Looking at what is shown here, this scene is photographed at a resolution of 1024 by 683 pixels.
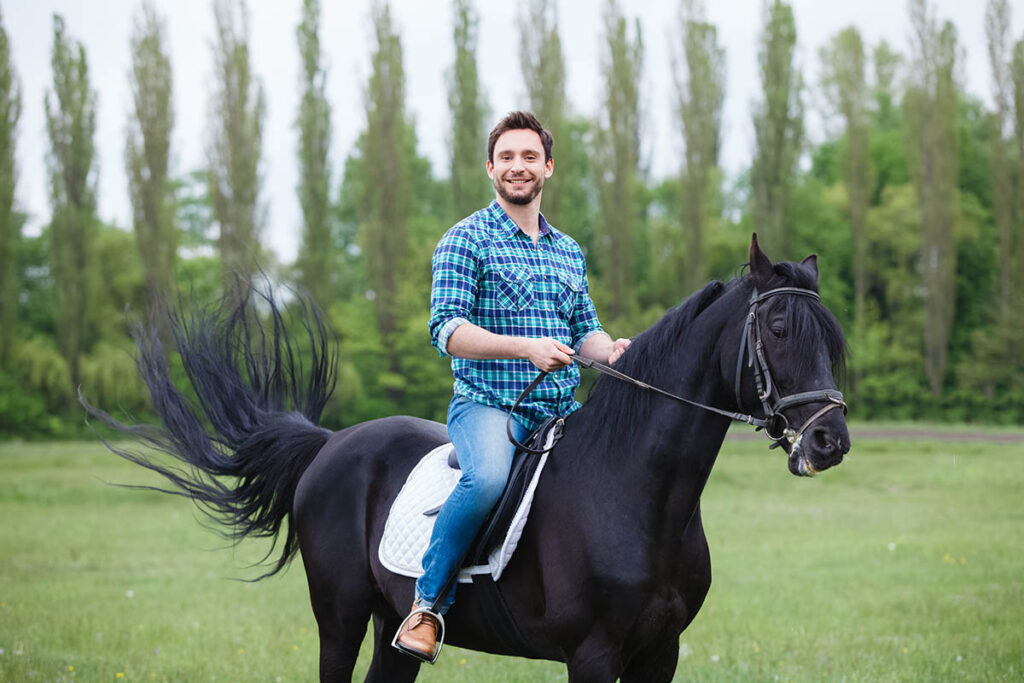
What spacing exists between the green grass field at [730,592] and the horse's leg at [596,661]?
3.03 m

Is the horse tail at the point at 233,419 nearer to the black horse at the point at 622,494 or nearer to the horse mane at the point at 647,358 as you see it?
the black horse at the point at 622,494

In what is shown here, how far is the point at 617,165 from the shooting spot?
34.9 meters

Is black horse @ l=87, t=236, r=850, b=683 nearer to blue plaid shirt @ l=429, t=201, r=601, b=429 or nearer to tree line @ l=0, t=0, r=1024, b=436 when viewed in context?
blue plaid shirt @ l=429, t=201, r=601, b=429

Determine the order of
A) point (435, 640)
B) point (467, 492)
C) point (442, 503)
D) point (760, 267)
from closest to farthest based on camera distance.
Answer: point (760, 267), point (467, 492), point (435, 640), point (442, 503)

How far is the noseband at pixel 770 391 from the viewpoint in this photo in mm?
3082

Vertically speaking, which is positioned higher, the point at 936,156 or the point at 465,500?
the point at 936,156

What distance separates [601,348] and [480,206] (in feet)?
98.8

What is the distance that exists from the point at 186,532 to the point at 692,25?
27787 mm

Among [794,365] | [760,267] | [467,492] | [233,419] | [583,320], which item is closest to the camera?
[794,365]

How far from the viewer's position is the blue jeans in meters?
3.66

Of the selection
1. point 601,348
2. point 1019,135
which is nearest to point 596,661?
point 601,348

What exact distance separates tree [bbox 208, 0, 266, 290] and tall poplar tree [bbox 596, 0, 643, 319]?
12.6m

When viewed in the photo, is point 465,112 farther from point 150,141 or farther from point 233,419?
point 233,419

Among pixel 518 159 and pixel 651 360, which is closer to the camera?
pixel 651 360
